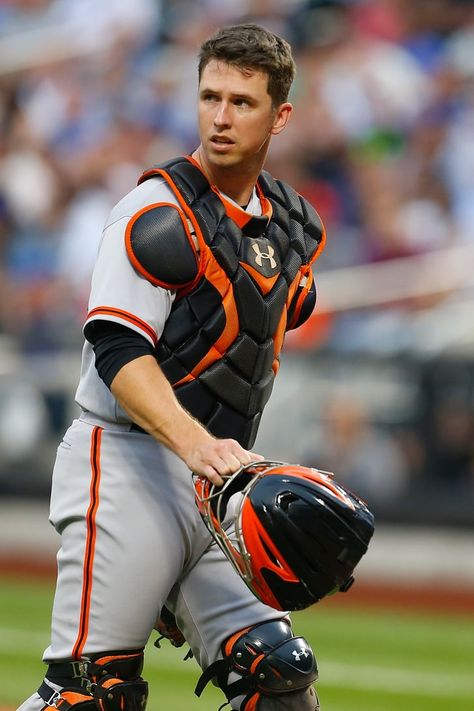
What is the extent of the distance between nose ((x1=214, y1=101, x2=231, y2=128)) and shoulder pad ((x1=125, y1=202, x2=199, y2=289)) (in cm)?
27

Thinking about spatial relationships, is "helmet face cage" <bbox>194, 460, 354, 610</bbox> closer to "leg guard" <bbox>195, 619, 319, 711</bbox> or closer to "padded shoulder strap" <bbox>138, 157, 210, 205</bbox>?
"leg guard" <bbox>195, 619, 319, 711</bbox>

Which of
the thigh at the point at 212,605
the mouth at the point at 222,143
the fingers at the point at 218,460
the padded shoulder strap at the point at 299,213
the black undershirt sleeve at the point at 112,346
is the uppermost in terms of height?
the mouth at the point at 222,143

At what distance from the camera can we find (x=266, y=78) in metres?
3.34

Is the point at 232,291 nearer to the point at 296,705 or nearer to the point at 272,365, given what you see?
the point at 272,365

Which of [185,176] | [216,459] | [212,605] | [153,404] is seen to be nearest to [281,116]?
[185,176]

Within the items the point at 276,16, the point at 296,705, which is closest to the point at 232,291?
the point at 296,705

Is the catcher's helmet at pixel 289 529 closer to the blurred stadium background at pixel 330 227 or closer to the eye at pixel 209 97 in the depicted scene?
the eye at pixel 209 97

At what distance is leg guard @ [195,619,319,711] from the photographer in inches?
133

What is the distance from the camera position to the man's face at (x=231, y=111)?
3.29 metres

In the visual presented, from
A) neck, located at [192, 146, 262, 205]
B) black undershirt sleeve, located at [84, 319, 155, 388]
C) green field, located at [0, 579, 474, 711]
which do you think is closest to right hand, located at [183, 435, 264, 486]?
black undershirt sleeve, located at [84, 319, 155, 388]

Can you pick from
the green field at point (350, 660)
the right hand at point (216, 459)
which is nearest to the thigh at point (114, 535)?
the right hand at point (216, 459)

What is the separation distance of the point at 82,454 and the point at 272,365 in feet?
2.05

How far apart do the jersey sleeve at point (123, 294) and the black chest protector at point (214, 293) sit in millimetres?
31

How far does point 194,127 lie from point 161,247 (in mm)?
9214
